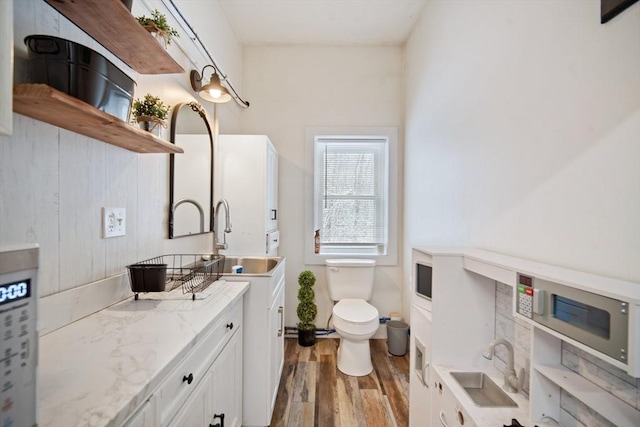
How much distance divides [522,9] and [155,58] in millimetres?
1551

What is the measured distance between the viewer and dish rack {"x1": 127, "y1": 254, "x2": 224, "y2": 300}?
113 centimetres

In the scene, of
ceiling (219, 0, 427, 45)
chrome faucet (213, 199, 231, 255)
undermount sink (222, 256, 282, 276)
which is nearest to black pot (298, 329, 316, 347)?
undermount sink (222, 256, 282, 276)

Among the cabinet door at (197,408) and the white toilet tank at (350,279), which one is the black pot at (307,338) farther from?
the cabinet door at (197,408)

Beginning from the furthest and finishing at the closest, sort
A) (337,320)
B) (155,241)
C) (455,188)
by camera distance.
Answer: (337,320)
(455,188)
(155,241)

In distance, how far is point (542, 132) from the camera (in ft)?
3.49

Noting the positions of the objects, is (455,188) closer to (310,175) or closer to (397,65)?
(310,175)

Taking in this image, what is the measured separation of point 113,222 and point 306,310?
6.13ft

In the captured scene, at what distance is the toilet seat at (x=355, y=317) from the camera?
208 cm

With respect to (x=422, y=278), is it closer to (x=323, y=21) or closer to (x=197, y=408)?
(x=197, y=408)

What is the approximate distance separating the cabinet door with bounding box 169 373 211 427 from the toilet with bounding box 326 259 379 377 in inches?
48.7

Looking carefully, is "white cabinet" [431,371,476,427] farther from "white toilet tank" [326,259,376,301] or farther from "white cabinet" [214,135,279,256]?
"white cabinet" [214,135,279,256]

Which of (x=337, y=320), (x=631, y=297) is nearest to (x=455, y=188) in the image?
(x=631, y=297)

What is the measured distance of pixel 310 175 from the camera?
9.23 feet

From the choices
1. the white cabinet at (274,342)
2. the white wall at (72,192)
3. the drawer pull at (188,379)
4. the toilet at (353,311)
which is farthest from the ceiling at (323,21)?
the drawer pull at (188,379)
